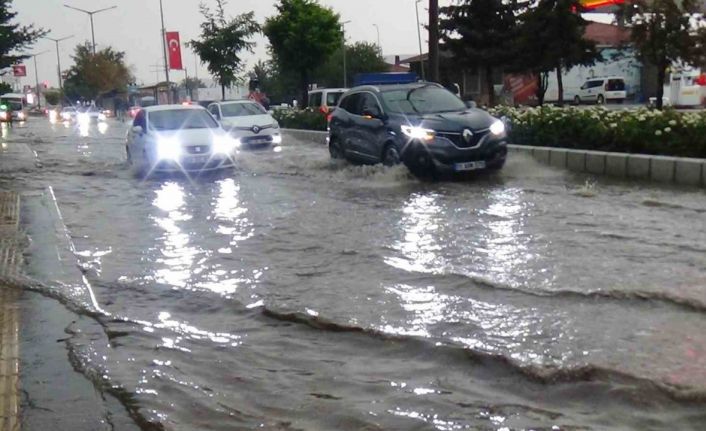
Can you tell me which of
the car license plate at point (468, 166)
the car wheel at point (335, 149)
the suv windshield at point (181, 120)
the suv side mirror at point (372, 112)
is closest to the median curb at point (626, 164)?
the car license plate at point (468, 166)

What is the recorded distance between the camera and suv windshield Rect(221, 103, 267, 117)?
24.3m

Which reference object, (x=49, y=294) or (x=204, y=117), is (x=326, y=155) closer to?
(x=204, y=117)

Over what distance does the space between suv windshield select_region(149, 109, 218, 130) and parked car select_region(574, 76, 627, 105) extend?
34587 mm

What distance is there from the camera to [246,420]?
4273mm

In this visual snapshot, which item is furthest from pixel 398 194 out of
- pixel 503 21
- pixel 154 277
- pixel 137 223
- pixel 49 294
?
pixel 503 21

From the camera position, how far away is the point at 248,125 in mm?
23453

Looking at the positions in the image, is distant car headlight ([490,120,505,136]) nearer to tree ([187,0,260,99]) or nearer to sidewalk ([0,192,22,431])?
sidewalk ([0,192,22,431])

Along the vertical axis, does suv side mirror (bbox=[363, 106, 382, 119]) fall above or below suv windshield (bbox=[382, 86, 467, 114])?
below

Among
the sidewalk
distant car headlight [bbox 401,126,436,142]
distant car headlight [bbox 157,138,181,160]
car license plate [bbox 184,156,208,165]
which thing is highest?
distant car headlight [bbox 401,126,436,142]

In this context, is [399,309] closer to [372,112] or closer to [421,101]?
[421,101]

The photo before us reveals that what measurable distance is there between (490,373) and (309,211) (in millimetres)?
6826

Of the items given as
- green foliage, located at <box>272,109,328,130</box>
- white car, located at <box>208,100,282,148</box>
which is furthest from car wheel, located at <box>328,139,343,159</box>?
green foliage, located at <box>272,109,328,130</box>

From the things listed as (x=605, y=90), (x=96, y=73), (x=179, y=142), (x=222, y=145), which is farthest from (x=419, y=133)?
(x=96, y=73)

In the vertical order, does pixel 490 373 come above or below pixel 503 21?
below
